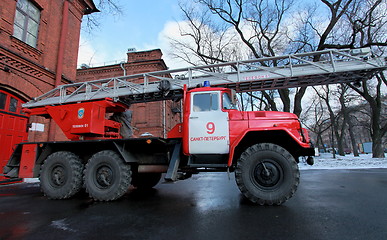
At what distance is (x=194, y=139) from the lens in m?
4.67

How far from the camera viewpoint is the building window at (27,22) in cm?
871

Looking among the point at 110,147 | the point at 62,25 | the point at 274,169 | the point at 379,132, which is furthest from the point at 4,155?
the point at 379,132

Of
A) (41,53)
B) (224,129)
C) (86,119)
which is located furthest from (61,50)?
(224,129)

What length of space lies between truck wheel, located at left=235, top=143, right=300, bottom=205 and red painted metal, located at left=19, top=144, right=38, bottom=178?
5819mm

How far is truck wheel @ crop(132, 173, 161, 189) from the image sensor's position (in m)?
6.43

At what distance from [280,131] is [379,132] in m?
20.6

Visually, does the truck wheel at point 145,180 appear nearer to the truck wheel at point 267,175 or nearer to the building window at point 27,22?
the truck wheel at point 267,175

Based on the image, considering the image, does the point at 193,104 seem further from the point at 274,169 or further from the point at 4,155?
the point at 4,155

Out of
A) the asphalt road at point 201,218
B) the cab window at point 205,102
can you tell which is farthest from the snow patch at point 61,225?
the cab window at point 205,102

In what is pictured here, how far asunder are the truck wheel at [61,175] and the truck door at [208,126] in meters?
3.21

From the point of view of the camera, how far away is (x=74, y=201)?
16.4 ft

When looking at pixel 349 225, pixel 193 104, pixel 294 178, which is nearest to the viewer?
pixel 349 225

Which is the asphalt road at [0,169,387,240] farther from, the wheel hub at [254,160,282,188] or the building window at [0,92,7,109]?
the building window at [0,92,7,109]

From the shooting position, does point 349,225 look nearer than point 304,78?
Yes
